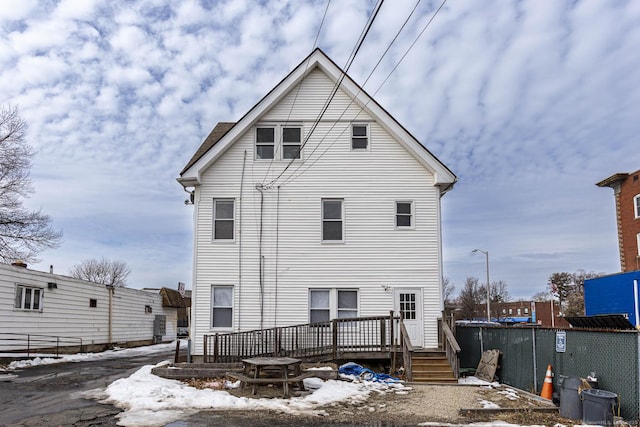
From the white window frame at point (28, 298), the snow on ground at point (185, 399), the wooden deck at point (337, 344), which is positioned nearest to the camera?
the snow on ground at point (185, 399)

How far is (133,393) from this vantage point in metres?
11.0

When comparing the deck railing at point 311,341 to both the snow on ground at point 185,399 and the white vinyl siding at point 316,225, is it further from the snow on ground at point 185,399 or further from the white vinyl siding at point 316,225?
the snow on ground at point 185,399

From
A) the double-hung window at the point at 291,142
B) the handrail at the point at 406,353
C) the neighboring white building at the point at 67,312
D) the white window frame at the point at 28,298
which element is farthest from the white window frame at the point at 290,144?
the white window frame at the point at 28,298

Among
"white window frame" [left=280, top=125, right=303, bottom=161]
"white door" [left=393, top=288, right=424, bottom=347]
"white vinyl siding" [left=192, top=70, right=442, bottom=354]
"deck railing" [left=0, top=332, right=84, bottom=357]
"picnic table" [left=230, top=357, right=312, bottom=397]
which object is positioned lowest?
"deck railing" [left=0, top=332, right=84, bottom=357]

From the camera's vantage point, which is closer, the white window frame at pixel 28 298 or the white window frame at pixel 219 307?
the white window frame at pixel 219 307

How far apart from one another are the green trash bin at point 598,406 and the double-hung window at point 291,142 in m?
11.0

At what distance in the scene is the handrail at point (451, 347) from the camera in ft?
44.9

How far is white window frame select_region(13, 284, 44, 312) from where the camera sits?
64.1ft

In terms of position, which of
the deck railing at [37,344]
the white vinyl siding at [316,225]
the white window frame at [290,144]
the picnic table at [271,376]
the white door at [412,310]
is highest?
the white window frame at [290,144]

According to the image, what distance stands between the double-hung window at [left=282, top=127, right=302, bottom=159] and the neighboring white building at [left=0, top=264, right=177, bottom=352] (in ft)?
35.6

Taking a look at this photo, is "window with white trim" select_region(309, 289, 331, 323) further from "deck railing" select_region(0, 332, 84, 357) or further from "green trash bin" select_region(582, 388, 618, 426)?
"deck railing" select_region(0, 332, 84, 357)

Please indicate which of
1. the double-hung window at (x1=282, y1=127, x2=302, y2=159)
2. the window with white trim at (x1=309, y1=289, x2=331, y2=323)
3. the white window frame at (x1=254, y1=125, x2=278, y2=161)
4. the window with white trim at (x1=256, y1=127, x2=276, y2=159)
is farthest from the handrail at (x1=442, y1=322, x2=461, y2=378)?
the window with white trim at (x1=256, y1=127, x2=276, y2=159)

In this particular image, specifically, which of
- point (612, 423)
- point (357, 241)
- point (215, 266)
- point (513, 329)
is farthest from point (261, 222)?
point (612, 423)

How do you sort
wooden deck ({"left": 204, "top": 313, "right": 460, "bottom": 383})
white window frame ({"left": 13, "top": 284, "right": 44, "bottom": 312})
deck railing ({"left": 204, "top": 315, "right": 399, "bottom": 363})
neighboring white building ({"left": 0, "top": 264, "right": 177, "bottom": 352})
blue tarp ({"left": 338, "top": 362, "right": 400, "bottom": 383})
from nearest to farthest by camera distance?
blue tarp ({"left": 338, "top": 362, "right": 400, "bottom": 383}) < wooden deck ({"left": 204, "top": 313, "right": 460, "bottom": 383}) < deck railing ({"left": 204, "top": 315, "right": 399, "bottom": 363}) < neighboring white building ({"left": 0, "top": 264, "right": 177, "bottom": 352}) < white window frame ({"left": 13, "top": 284, "right": 44, "bottom": 312})
